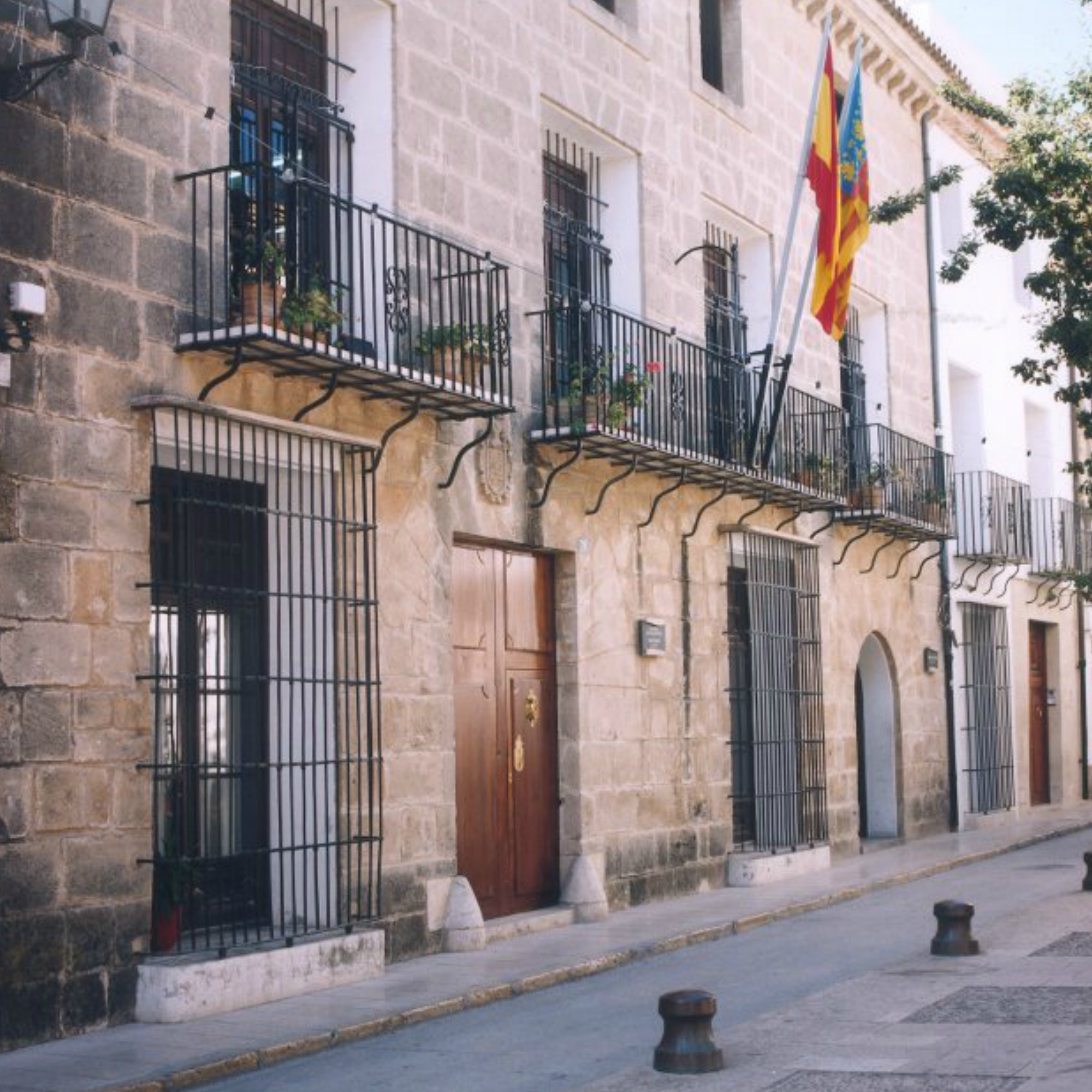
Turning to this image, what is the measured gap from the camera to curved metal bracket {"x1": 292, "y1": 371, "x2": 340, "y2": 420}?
33.6 ft

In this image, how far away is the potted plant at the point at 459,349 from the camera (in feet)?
37.2

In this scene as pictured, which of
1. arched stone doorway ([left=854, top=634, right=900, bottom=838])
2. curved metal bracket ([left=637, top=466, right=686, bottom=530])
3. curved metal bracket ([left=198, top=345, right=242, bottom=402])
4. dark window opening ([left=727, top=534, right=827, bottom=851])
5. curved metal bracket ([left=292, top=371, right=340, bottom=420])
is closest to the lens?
curved metal bracket ([left=198, top=345, right=242, bottom=402])

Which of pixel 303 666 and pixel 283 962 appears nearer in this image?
pixel 283 962

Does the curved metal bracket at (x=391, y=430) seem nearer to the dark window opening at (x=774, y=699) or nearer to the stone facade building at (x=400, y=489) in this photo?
the stone facade building at (x=400, y=489)

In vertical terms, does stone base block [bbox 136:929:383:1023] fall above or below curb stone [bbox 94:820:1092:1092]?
above

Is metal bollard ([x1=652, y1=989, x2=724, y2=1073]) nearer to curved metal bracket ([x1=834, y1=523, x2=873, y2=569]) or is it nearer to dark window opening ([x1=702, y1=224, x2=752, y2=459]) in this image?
dark window opening ([x1=702, y1=224, x2=752, y2=459])

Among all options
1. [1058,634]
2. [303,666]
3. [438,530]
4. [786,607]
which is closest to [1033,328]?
[1058,634]

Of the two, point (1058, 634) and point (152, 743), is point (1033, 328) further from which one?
point (152, 743)

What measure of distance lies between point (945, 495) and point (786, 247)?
21.6 ft

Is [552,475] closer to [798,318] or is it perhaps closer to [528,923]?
[528,923]

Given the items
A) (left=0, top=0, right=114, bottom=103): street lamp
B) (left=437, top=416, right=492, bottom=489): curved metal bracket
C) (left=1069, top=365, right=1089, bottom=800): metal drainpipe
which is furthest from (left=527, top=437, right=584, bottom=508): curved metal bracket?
(left=1069, top=365, right=1089, bottom=800): metal drainpipe

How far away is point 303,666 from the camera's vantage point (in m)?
10.5

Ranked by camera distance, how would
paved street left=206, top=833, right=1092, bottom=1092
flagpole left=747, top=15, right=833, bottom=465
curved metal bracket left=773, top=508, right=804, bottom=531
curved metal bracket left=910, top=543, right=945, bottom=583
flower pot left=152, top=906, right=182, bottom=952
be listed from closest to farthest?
paved street left=206, top=833, right=1092, bottom=1092, flower pot left=152, top=906, right=182, bottom=952, flagpole left=747, top=15, right=833, bottom=465, curved metal bracket left=773, top=508, right=804, bottom=531, curved metal bracket left=910, top=543, right=945, bottom=583

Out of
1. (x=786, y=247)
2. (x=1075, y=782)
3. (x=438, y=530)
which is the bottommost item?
(x=1075, y=782)
